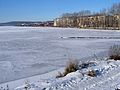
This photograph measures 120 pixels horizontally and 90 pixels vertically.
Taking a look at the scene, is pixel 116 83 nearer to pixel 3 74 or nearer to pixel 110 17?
Result: pixel 3 74

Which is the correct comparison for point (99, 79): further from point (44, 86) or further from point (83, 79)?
point (44, 86)

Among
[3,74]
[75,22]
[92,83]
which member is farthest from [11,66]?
[75,22]

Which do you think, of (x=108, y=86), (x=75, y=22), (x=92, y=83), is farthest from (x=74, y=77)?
(x=75, y=22)

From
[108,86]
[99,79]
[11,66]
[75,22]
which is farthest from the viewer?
[75,22]

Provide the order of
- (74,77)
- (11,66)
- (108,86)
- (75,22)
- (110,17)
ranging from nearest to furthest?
1. (108,86)
2. (74,77)
3. (11,66)
4. (110,17)
5. (75,22)

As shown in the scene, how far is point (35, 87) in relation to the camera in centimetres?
789

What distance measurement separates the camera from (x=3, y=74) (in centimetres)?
1188

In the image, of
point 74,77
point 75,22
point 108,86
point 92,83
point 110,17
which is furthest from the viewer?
point 75,22

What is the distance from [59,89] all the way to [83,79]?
143 cm

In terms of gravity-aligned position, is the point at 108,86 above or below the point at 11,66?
above

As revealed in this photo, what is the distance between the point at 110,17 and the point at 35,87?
12422 cm

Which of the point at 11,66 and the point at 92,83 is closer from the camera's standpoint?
the point at 92,83

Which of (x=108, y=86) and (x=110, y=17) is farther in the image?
(x=110, y=17)

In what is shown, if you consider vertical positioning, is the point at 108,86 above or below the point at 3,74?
above
